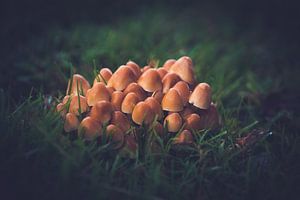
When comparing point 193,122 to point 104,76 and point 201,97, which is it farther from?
point 104,76

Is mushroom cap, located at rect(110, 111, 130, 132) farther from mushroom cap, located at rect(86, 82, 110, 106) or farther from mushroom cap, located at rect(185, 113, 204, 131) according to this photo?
mushroom cap, located at rect(185, 113, 204, 131)

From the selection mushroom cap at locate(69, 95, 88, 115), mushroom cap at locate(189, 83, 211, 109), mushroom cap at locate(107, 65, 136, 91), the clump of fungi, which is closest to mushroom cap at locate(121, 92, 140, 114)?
the clump of fungi

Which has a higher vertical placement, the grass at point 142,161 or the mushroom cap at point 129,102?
the mushroom cap at point 129,102

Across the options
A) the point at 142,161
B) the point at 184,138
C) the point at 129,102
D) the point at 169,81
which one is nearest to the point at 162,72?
the point at 169,81

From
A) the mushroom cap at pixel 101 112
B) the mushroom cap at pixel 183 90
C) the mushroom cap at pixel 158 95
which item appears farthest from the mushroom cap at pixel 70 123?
the mushroom cap at pixel 183 90

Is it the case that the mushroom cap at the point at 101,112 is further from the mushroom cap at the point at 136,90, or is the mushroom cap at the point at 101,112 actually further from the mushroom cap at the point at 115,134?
the mushroom cap at the point at 136,90
